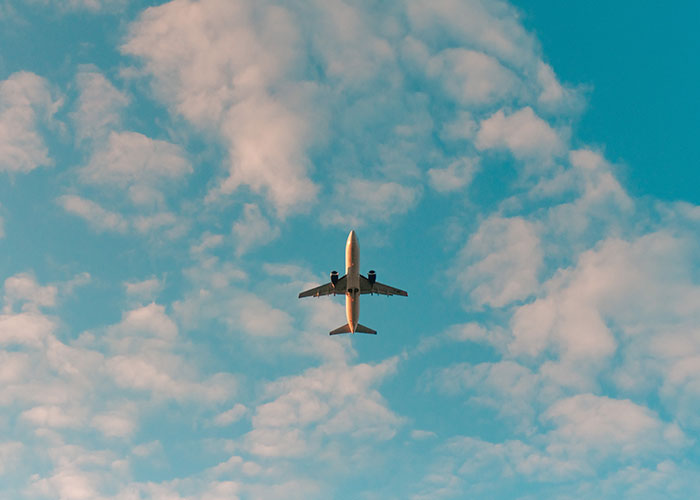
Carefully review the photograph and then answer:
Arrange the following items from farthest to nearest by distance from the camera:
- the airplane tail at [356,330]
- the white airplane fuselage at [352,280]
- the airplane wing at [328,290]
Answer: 1. the airplane tail at [356,330]
2. the airplane wing at [328,290]
3. the white airplane fuselage at [352,280]

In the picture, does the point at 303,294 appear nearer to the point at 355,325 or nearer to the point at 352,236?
the point at 355,325

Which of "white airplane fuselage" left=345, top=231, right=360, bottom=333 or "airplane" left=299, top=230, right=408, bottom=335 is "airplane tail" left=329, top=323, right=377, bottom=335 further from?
"white airplane fuselage" left=345, top=231, right=360, bottom=333

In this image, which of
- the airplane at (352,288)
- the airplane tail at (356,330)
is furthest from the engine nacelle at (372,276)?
the airplane tail at (356,330)

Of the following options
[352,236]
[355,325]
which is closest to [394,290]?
[355,325]

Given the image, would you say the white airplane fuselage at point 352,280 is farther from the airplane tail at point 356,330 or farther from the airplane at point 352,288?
the airplane tail at point 356,330

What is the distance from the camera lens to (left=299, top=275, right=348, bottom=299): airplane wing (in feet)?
446

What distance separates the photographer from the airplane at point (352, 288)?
124062 mm

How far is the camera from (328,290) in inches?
5512

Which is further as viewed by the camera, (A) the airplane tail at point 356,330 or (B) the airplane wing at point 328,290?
(A) the airplane tail at point 356,330

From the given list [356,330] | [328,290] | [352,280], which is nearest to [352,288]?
[352,280]

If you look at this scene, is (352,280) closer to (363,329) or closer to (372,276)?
(372,276)

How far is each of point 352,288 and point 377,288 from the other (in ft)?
37.7

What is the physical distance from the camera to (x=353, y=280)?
5074 inches

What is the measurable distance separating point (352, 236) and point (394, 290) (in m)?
25.9
